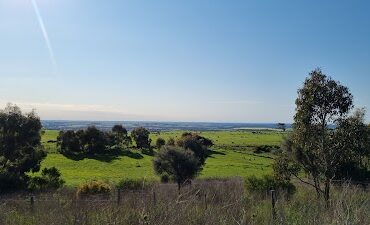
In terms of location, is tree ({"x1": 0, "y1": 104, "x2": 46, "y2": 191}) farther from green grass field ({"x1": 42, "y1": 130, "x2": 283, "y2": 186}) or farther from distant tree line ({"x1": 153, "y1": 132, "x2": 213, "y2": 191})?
distant tree line ({"x1": 153, "y1": 132, "x2": 213, "y2": 191})

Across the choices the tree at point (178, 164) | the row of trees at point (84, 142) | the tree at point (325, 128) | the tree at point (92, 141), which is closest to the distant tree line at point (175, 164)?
the tree at point (178, 164)

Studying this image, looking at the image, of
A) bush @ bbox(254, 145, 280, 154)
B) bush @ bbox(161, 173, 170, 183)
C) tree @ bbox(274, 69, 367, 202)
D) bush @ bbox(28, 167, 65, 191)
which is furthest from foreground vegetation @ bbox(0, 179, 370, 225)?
bush @ bbox(254, 145, 280, 154)

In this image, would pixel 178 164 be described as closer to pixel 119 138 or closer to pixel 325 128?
pixel 325 128

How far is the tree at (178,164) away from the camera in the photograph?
4966cm

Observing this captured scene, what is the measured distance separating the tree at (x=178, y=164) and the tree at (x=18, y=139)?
49.7 feet

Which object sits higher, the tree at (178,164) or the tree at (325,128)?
the tree at (325,128)

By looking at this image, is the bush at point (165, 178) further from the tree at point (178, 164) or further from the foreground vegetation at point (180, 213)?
the foreground vegetation at point (180, 213)

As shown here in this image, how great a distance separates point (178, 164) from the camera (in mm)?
50000

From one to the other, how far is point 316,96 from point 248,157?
229 feet

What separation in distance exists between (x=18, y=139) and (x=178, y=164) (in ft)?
61.1

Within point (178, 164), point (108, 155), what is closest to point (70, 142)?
point (108, 155)

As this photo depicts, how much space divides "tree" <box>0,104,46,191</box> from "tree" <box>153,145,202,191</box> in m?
15.1

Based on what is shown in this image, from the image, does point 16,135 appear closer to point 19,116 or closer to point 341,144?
point 19,116

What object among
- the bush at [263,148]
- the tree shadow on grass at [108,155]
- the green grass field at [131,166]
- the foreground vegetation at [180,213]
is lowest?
the green grass field at [131,166]
